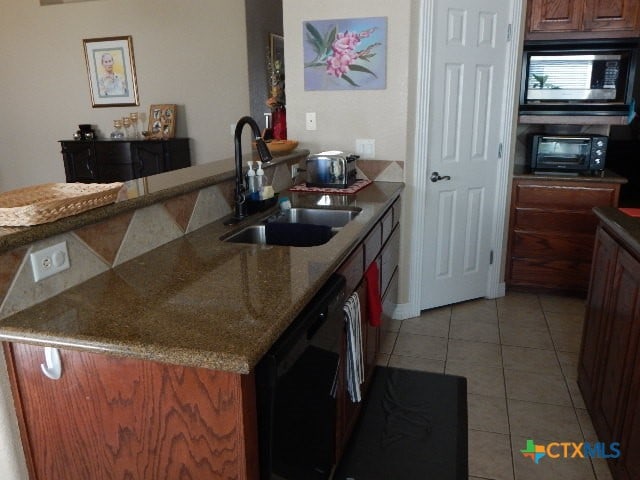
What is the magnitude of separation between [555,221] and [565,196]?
0.60 feet

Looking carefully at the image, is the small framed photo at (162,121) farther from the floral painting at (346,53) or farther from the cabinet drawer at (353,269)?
the cabinet drawer at (353,269)

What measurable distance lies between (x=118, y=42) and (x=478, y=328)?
4.38 m

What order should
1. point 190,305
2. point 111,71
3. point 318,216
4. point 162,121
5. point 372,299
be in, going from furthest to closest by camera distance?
A: point 111,71
point 162,121
point 318,216
point 372,299
point 190,305

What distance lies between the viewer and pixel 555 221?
349cm

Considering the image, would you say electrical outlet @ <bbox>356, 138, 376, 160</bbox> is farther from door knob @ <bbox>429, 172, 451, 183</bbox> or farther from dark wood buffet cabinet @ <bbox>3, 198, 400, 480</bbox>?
dark wood buffet cabinet @ <bbox>3, 198, 400, 480</bbox>

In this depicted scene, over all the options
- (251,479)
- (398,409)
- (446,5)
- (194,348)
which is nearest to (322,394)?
(251,479)

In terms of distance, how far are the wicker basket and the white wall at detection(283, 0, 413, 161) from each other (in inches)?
72.6

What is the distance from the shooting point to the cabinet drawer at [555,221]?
343 cm

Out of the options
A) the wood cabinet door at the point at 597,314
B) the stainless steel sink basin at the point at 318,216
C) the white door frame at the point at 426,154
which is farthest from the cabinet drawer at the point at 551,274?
the stainless steel sink basin at the point at 318,216

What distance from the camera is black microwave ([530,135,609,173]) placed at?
3.43m

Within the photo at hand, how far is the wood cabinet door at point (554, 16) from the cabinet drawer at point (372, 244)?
6.35 feet

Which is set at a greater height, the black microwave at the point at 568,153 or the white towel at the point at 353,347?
the black microwave at the point at 568,153

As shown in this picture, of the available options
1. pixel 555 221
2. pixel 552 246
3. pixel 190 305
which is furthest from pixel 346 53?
pixel 190 305

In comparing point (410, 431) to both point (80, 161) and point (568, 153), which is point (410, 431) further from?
point (80, 161)
